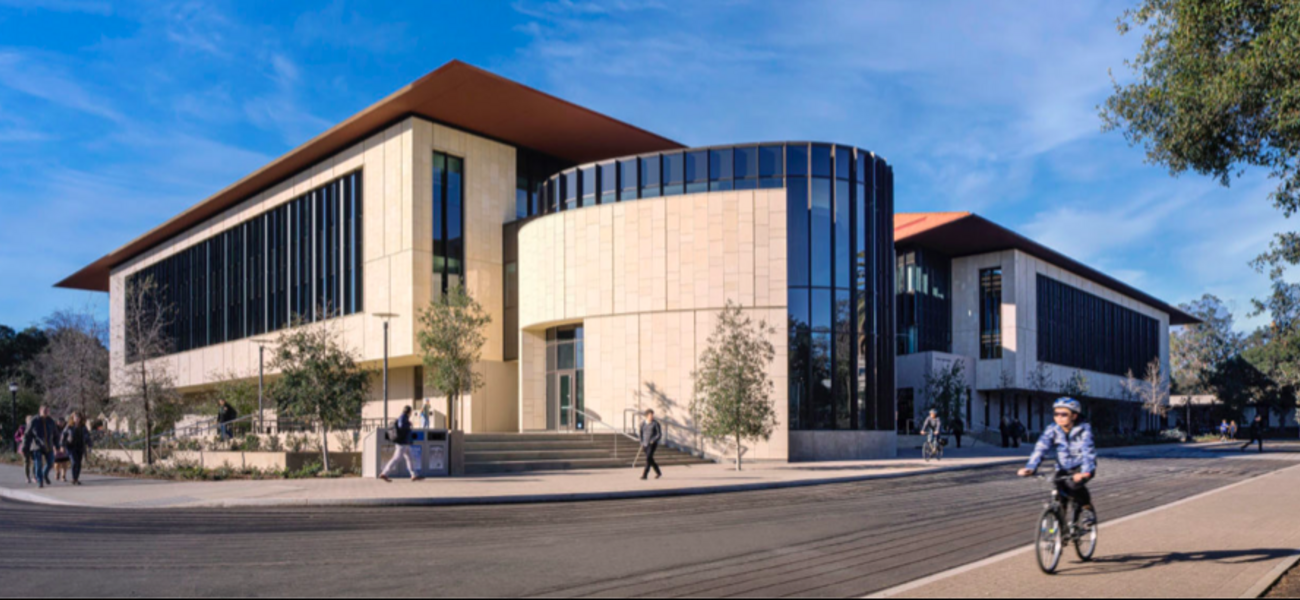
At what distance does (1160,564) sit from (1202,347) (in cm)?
10196

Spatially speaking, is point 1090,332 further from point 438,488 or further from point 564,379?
point 438,488

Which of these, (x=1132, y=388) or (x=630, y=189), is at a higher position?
(x=630, y=189)

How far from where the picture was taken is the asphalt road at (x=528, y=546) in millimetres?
8406

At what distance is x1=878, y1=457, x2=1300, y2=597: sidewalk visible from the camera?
316 inches

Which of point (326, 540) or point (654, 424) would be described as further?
point (654, 424)

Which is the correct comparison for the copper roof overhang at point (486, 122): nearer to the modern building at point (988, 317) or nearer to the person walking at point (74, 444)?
the person walking at point (74, 444)

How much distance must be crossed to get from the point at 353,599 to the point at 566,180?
28676 mm

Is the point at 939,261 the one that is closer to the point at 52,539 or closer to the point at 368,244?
the point at 368,244

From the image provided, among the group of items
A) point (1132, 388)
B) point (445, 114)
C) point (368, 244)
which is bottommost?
point (1132, 388)

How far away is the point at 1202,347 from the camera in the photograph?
9694 centimetres

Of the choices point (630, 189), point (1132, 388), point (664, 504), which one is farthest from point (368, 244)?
point (1132, 388)

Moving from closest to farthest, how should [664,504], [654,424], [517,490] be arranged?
[664,504] < [517,490] < [654,424]

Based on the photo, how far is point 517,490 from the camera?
18672 millimetres

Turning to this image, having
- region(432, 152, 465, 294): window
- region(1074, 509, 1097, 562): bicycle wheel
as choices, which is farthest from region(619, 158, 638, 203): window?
region(1074, 509, 1097, 562): bicycle wheel
